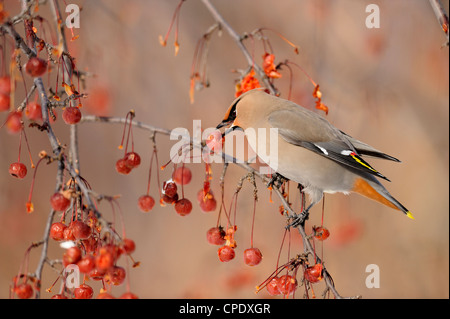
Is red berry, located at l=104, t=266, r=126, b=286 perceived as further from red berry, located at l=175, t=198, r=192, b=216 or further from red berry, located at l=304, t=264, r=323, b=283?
red berry, located at l=304, t=264, r=323, b=283

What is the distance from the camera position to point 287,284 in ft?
6.15

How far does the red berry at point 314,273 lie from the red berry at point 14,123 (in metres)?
1.07

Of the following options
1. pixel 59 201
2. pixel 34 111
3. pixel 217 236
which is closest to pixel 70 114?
pixel 34 111

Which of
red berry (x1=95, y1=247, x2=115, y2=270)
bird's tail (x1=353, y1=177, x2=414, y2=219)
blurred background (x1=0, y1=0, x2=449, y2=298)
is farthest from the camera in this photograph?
blurred background (x1=0, y1=0, x2=449, y2=298)

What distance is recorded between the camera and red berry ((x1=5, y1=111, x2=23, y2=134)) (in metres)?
1.62

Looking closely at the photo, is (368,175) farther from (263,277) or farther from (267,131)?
(263,277)

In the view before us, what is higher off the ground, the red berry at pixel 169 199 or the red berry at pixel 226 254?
the red berry at pixel 169 199

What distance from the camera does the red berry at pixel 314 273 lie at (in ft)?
5.89

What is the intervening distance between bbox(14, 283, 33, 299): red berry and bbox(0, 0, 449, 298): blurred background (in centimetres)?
247

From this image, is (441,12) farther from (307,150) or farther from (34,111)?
(34,111)

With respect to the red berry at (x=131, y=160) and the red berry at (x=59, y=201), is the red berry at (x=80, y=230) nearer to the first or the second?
the red berry at (x=59, y=201)

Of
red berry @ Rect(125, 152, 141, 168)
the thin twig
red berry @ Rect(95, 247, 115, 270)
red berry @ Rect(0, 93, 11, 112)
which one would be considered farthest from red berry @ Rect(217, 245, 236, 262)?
the thin twig

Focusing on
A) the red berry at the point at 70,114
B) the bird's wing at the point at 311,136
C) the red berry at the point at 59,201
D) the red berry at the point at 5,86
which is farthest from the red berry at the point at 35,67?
the bird's wing at the point at 311,136

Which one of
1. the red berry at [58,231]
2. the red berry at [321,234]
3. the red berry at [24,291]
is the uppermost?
the red berry at [321,234]
